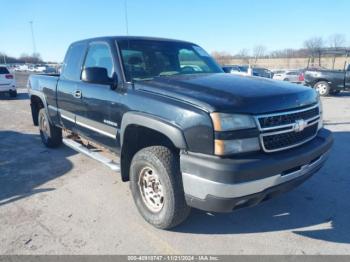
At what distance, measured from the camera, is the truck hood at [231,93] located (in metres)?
2.50

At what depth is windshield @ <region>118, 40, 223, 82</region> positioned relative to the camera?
11.5 feet

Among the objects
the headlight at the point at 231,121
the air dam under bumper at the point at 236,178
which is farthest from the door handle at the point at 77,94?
the headlight at the point at 231,121

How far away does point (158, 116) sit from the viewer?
9.04 feet

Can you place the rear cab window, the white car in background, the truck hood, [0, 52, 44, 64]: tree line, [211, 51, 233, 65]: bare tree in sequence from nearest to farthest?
1. the truck hood
2. the rear cab window
3. the white car in background
4. [211, 51, 233, 65]: bare tree
5. [0, 52, 44, 64]: tree line

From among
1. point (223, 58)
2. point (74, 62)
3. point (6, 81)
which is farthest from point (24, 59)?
point (74, 62)

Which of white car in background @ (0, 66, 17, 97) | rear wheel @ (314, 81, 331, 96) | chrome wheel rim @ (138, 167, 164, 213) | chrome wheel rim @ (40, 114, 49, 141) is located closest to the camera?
chrome wheel rim @ (138, 167, 164, 213)

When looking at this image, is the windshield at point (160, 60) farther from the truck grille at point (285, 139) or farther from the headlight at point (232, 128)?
the truck grille at point (285, 139)

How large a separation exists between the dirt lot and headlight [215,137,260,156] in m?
0.98

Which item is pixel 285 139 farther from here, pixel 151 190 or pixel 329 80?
pixel 329 80

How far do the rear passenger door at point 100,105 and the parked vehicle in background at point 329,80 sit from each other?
44.9 ft

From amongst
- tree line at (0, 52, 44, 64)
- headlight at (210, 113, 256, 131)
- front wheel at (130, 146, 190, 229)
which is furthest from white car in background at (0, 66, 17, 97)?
tree line at (0, 52, 44, 64)

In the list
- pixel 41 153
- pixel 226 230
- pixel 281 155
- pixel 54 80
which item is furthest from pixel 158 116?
pixel 41 153

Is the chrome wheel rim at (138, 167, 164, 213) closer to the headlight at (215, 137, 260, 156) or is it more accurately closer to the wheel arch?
the wheel arch

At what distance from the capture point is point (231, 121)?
2.43 metres
